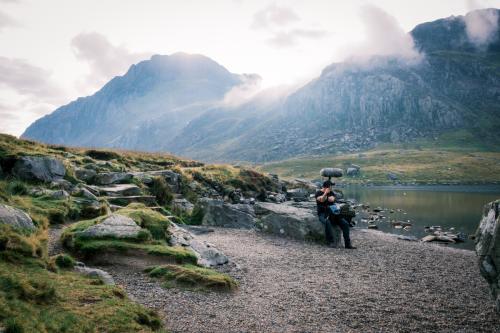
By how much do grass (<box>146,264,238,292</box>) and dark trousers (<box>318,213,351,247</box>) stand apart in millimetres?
12814

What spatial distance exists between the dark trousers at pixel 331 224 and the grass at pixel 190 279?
12814 millimetres

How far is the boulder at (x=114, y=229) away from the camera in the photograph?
616 inches

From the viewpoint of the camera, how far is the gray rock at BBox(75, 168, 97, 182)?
3036cm

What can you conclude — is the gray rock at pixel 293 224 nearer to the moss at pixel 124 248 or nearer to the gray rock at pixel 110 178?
the moss at pixel 124 248

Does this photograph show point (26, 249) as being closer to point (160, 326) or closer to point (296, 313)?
point (160, 326)

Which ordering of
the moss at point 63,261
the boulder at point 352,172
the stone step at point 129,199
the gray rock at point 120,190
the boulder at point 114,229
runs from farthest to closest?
the boulder at point 352,172
the gray rock at point 120,190
the stone step at point 129,199
the boulder at point 114,229
the moss at point 63,261

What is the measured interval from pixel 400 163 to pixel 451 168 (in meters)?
30.1

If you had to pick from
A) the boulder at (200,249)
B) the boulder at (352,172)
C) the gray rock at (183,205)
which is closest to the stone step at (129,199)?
the gray rock at (183,205)

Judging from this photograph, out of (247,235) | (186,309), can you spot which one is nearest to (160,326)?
(186,309)

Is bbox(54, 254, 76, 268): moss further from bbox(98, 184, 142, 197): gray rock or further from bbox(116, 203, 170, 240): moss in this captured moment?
bbox(98, 184, 142, 197): gray rock

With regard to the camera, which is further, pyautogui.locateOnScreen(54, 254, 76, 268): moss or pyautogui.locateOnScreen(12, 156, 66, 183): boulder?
pyautogui.locateOnScreen(12, 156, 66, 183): boulder

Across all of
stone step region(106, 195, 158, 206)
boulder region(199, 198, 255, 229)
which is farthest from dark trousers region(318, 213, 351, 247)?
stone step region(106, 195, 158, 206)

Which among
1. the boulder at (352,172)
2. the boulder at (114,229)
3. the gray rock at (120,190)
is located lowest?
the boulder at (352,172)

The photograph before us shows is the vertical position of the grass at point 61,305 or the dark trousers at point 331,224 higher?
the grass at point 61,305
